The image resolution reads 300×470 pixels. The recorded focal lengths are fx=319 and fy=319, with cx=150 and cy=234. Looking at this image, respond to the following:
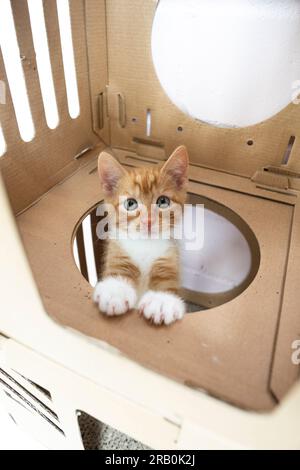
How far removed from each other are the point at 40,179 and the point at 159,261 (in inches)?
17.0

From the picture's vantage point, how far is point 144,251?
0.90 meters

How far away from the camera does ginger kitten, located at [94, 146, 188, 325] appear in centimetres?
82

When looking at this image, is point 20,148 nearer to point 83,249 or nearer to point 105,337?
point 83,249

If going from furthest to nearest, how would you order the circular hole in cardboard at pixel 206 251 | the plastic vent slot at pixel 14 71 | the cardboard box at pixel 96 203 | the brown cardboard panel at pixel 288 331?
the circular hole in cardboard at pixel 206 251
the plastic vent slot at pixel 14 71
the brown cardboard panel at pixel 288 331
the cardboard box at pixel 96 203

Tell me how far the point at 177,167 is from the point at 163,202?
0.35 ft

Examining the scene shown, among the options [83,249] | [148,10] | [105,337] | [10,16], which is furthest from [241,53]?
[105,337]

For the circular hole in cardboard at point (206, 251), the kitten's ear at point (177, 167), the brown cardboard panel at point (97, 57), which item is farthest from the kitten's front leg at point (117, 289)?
the brown cardboard panel at point (97, 57)

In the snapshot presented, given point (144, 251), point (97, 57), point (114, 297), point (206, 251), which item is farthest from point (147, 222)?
point (97, 57)

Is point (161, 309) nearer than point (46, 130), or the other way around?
point (161, 309)

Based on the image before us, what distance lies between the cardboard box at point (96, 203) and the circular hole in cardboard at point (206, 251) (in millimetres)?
37

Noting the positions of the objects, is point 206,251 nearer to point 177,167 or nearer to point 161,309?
point 177,167

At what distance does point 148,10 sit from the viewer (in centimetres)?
94

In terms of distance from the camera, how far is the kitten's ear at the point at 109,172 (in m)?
0.80

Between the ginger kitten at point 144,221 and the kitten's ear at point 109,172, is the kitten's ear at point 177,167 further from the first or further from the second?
the kitten's ear at point 109,172
